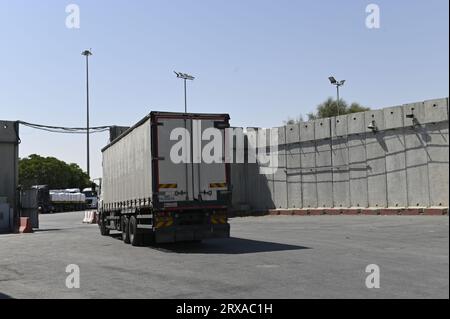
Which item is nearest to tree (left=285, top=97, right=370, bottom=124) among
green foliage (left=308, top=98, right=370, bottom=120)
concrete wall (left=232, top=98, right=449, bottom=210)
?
green foliage (left=308, top=98, right=370, bottom=120)

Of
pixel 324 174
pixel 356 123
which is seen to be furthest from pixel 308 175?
pixel 356 123

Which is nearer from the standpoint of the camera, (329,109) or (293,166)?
(293,166)

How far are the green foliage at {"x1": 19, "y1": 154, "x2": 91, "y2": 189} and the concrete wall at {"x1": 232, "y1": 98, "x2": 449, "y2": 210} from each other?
259 ft

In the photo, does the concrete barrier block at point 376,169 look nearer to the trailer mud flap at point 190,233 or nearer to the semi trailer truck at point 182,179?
the semi trailer truck at point 182,179

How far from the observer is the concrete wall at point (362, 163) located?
26844 millimetres

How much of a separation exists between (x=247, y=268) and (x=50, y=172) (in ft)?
346

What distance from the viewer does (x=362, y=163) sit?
1231 inches

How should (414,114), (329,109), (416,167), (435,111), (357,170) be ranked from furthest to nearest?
(329,109)
(357,170)
(416,167)
(414,114)
(435,111)

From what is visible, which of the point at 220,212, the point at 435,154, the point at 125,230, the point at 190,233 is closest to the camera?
the point at 190,233

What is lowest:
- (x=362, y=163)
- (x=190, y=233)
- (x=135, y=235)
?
(x=135, y=235)

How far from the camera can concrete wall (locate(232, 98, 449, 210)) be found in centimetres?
2684

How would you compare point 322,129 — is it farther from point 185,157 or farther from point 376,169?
point 185,157

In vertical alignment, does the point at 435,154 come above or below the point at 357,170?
above
